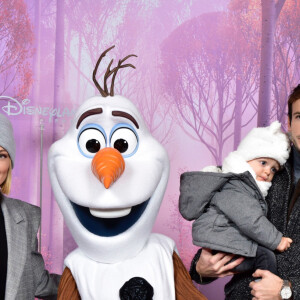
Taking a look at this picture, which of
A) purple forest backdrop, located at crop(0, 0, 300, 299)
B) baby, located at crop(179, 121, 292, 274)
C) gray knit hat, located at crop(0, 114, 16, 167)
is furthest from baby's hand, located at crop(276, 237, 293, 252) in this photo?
purple forest backdrop, located at crop(0, 0, 300, 299)

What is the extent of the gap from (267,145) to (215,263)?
0.44m

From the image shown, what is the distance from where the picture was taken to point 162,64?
9.62 feet

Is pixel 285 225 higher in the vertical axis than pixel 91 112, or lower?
lower

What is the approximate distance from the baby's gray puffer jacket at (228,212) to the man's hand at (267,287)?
93 mm

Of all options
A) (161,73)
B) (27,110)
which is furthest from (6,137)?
(161,73)

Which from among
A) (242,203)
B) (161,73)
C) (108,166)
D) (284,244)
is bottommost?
(284,244)

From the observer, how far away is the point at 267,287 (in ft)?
5.12

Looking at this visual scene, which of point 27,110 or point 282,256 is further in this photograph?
point 27,110

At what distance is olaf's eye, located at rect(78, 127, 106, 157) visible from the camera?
155 cm

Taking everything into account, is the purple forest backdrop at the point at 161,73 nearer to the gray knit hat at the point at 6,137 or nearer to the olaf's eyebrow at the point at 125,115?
the gray knit hat at the point at 6,137

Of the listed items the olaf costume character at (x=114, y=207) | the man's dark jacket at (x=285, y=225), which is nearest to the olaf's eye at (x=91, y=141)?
the olaf costume character at (x=114, y=207)

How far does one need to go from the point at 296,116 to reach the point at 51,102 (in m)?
1.57

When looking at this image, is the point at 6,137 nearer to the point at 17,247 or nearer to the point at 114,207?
the point at 17,247

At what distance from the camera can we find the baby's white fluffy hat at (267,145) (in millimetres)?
1723
